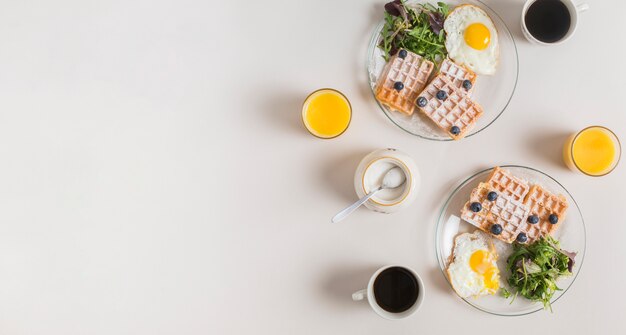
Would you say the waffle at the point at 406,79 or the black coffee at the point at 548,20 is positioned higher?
the black coffee at the point at 548,20

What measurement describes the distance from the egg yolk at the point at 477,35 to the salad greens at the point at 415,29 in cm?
9

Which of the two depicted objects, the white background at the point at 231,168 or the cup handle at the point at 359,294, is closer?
the cup handle at the point at 359,294

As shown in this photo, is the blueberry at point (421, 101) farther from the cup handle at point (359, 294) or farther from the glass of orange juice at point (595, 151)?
the cup handle at point (359, 294)

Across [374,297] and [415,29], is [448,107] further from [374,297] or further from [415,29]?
[374,297]

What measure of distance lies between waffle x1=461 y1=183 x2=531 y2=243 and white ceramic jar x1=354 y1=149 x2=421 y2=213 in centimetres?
21

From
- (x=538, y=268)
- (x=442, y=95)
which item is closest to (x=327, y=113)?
(x=442, y=95)

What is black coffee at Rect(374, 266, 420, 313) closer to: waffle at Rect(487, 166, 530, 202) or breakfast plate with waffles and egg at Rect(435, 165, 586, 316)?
breakfast plate with waffles and egg at Rect(435, 165, 586, 316)

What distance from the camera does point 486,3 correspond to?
2.06m

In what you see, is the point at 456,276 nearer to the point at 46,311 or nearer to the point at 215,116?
the point at 215,116

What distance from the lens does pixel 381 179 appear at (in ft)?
6.42

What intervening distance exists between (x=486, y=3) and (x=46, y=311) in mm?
2002

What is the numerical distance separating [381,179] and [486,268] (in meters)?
0.48

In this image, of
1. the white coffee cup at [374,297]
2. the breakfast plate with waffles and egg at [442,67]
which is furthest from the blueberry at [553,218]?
the white coffee cup at [374,297]

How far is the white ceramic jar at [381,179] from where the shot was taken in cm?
192
